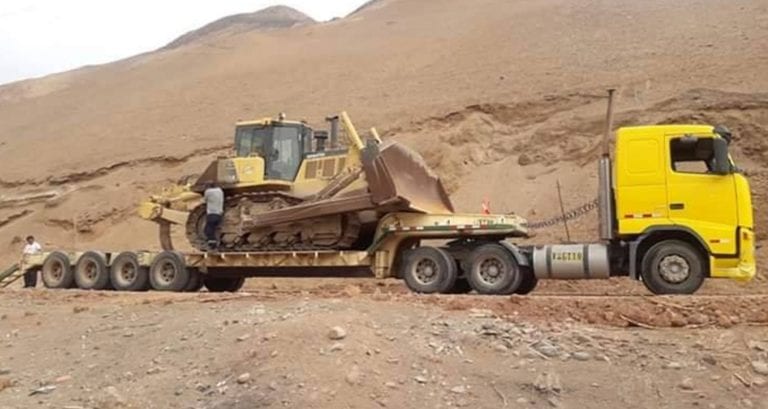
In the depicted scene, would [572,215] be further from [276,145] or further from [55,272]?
[55,272]

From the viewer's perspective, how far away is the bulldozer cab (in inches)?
694

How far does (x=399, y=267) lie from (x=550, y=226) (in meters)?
7.17

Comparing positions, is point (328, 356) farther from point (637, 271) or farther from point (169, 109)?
point (169, 109)

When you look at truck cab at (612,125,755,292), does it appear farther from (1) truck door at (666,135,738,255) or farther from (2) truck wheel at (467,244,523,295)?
(2) truck wheel at (467,244,523,295)

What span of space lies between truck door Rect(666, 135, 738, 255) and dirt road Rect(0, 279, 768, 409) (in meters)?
2.01

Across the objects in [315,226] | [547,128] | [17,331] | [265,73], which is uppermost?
[265,73]

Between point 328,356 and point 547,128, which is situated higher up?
point 547,128

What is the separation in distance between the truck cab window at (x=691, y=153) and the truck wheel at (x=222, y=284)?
8.61 metres

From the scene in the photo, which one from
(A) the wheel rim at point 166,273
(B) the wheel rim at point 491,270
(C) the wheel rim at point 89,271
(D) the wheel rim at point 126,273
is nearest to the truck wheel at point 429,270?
(B) the wheel rim at point 491,270

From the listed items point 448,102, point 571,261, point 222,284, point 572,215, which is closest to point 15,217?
point 448,102

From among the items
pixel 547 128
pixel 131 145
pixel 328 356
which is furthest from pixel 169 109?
pixel 328 356

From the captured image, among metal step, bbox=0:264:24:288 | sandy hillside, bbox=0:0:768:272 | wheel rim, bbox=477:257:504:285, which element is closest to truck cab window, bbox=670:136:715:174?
wheel rim, bbox=477:257:504:285

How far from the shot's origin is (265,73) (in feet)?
138

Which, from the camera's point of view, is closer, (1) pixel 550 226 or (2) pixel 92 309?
(2) pixel 92 309
